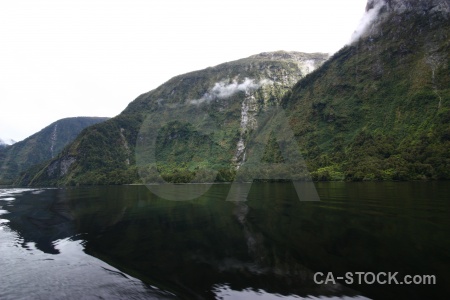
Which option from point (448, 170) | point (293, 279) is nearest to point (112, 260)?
point (293, 279)

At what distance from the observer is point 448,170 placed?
120m

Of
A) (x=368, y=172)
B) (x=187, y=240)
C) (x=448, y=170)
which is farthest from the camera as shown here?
(x=368, y=172)

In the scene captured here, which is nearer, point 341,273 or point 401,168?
point 341,273

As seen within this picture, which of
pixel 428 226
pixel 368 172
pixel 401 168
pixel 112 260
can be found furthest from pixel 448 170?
pixel 112 260

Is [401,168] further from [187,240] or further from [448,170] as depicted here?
[187,240]

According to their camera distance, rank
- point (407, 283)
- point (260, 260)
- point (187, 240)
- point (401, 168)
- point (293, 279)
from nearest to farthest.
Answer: point (407, 283) < point (293, 279) < point (260, 260) < point (187, 240) < point (401, 168)

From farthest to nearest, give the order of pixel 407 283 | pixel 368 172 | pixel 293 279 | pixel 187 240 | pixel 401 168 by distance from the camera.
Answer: pixel 368 172 < pixel 401 168 < pixel 187 240 < pixel 293 279 < pixel 407 283

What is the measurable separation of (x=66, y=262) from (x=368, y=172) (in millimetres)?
152136

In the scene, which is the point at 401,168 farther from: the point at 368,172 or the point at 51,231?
the point at 51,231

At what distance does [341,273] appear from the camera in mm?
15547

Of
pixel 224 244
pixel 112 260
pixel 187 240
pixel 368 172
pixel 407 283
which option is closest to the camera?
pixel 407 283

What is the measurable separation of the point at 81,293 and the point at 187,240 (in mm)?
11169

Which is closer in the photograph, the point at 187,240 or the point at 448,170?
the point at 187,240

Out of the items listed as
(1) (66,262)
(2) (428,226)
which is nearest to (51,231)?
(1) (66,262)
